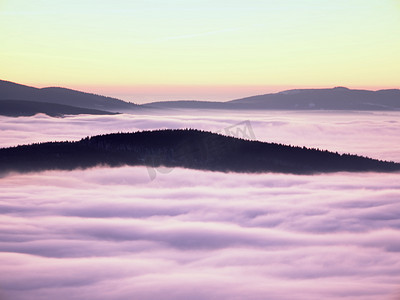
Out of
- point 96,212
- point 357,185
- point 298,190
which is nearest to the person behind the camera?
point 96,212

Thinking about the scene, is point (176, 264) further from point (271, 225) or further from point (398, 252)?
point (271, 225)

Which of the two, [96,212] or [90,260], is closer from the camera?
[90,260]

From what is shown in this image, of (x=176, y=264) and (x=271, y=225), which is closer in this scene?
(x=176, y=264)

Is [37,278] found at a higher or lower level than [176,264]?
higher

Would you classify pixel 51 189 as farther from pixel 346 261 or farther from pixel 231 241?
pixel 346 261

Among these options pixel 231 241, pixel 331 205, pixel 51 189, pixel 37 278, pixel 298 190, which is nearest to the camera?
pixel 37 278

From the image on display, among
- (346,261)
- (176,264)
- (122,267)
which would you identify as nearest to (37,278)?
(122,267)

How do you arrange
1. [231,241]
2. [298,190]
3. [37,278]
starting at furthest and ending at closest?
[298,190] < [231,241] < [37,278]

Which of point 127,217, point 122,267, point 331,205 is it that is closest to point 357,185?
point 331,205

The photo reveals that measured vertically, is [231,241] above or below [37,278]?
below
